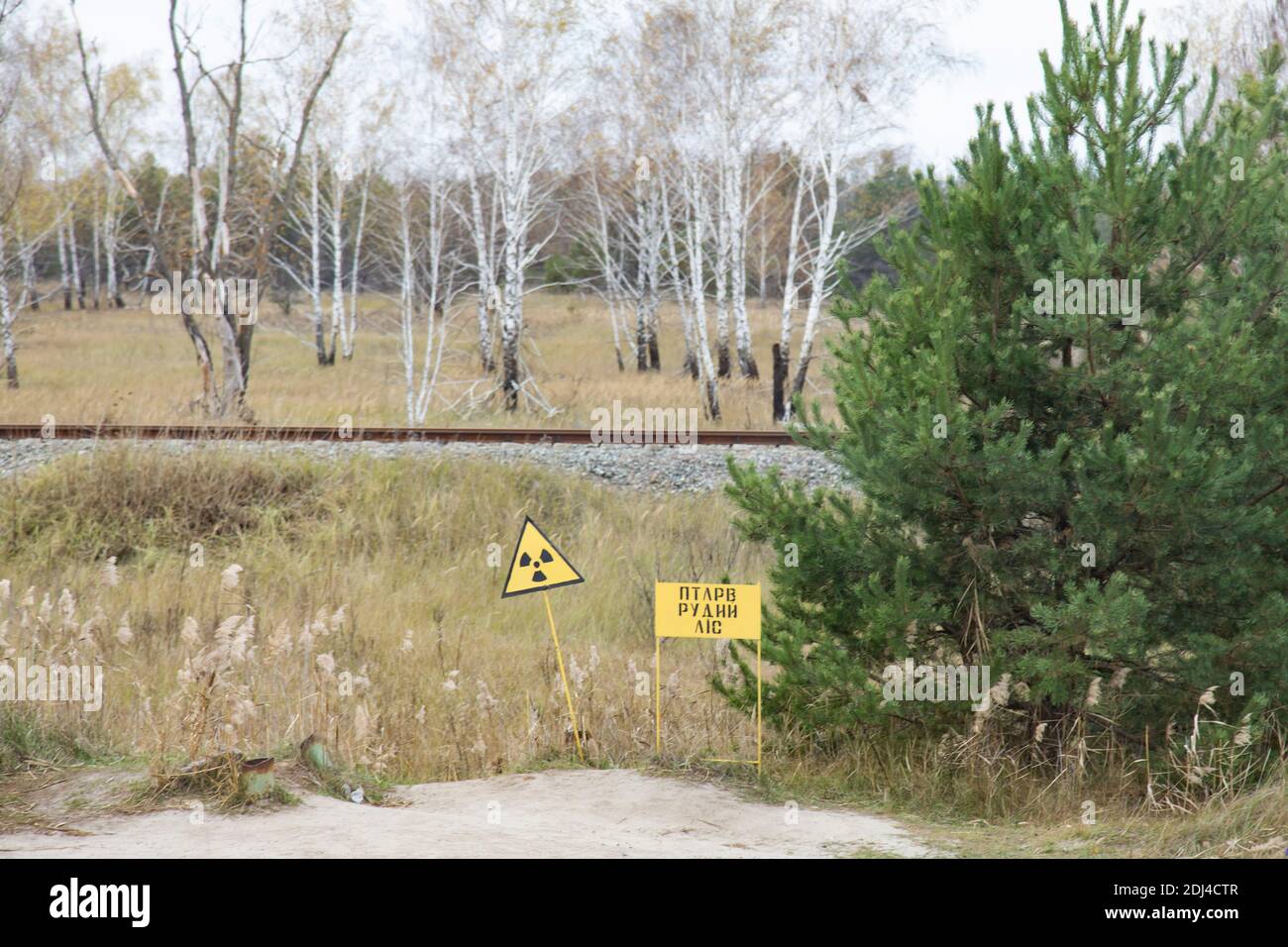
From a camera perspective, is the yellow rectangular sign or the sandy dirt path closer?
the sandy dirt path

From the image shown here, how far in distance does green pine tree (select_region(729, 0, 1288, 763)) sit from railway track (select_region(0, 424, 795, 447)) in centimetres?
620

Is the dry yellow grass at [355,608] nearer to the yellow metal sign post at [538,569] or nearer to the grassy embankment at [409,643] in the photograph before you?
the grassy embankment at [409,643]

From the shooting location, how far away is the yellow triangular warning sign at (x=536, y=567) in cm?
603

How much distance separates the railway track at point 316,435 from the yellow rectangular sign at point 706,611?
646 cm

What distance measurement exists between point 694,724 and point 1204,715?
256 centimetres

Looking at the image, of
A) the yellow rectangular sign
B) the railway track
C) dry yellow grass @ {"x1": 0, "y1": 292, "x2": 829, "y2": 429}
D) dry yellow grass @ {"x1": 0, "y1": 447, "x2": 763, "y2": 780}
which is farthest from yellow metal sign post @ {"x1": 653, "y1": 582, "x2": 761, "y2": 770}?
dry yellow grass @ {"x1": 0, "y1": 292, "x2": 829, "y2": 429}

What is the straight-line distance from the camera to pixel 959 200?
5805mm

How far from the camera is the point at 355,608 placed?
344 inches

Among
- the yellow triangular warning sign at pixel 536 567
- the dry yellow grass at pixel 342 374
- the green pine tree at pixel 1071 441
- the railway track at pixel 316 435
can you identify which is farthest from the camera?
the dry yellow grass at pixel 342 374

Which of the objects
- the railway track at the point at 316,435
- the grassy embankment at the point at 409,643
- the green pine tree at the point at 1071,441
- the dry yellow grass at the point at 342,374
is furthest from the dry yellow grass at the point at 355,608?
the dry yellow grass at the point at 342,374

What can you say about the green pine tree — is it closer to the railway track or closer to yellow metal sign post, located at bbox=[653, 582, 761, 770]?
yellow metal sign post, located at bbox=[653, 582, 761, 770]

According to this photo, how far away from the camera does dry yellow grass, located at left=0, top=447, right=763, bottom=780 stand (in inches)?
241

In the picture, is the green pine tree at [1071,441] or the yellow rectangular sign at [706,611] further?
the yellow rectangular sign at [706,611]

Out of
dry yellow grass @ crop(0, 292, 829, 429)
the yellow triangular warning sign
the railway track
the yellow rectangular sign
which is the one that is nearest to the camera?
the yellow rectangular sign
